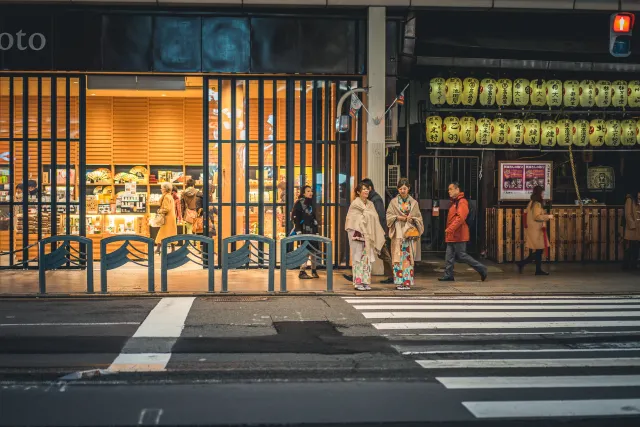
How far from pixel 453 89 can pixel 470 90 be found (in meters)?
0.43

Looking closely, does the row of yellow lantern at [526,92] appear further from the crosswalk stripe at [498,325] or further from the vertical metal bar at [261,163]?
the crosswalk stripe at [498,325]

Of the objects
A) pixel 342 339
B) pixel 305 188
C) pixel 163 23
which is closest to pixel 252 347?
pixel 342 339

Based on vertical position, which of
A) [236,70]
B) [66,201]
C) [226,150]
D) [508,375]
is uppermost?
[236,70]

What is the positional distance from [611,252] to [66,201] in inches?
532

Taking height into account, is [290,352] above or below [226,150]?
below

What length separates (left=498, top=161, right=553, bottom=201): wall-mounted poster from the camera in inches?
776

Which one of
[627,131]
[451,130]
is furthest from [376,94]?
[627,131]

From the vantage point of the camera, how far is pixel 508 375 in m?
8.02

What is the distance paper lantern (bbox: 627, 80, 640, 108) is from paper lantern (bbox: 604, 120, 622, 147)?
2.46 feet

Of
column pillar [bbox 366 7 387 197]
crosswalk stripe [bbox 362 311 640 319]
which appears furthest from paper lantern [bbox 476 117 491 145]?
crosswalk stripe [bbox 362 311 640 319]

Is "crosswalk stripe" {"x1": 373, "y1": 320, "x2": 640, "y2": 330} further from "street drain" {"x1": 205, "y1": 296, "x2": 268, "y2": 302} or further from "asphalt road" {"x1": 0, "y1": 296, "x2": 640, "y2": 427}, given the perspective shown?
"street drain" {"x1": 205, "y1": 296, "x2": 268, "y2": 302}

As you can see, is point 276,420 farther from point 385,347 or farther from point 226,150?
point 226,150

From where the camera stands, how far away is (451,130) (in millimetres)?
18688

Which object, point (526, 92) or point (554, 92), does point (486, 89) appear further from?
point (554, 92)
